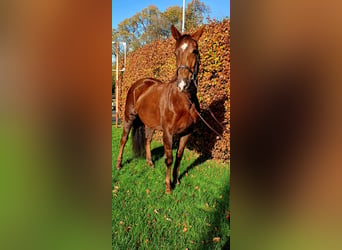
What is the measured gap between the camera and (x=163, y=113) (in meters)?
2.33

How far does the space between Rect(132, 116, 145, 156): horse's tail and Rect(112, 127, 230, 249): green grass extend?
1.21 ft

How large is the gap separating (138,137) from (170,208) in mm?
1022

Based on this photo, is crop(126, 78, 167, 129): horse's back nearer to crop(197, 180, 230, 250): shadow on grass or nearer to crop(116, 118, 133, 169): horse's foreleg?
crop(116, 118, 133, 169): horse's foreleg

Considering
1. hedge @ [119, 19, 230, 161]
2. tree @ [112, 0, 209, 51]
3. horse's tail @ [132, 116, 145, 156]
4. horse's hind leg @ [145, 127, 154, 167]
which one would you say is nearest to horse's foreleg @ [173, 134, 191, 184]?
hedge @ [119, 19, 230, 161]

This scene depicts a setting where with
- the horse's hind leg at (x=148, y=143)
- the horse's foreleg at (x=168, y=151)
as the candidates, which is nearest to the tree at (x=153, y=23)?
the horse's foreleg at (x=168, y=151)

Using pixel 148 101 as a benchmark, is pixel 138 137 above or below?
below

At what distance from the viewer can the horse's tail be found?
2.50 m
